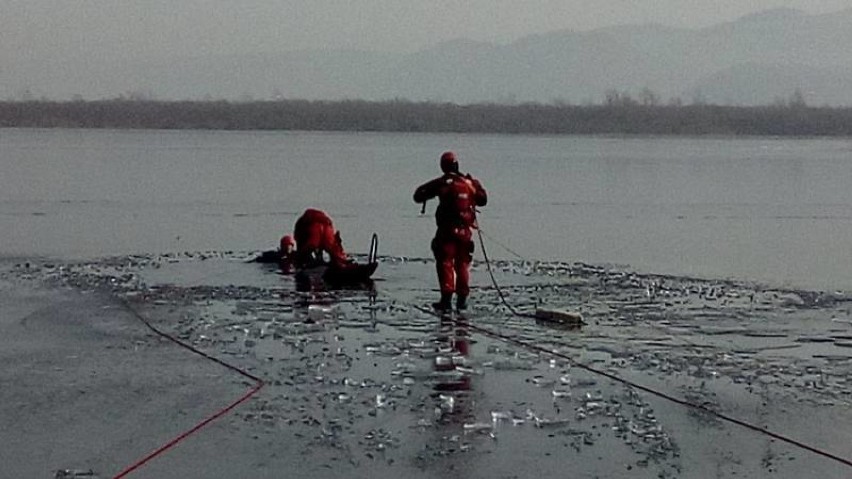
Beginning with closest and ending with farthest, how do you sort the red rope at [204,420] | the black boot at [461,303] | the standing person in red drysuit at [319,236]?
the red rope at [204,420] < the black boot at [461,303] < the standing person in red drysuit at [319,236]

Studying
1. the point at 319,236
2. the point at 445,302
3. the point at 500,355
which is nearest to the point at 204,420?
the point at 500,355

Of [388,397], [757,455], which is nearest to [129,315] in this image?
[388,397]

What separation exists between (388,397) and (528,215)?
19.6 meters

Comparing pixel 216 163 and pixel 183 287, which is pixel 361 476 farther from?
pixel 216 163

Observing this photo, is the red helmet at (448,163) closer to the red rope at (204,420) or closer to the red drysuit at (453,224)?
the red drysuit at (453,224)

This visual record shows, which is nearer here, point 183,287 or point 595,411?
point 595,411

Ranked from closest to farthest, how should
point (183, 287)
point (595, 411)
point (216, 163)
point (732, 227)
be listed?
point (595, 411), point (183, 287), point (732, 227), point (216, 163)

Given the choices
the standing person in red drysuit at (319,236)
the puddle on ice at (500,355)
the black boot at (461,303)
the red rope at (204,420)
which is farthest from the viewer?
the standing person in red drysuit at (319,236)

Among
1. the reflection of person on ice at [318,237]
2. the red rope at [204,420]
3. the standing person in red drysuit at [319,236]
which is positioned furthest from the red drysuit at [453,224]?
the red rope at [204,420]

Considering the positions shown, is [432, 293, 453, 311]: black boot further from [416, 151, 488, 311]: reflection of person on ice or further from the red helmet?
the red helmet

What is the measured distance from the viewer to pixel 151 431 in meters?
8.91

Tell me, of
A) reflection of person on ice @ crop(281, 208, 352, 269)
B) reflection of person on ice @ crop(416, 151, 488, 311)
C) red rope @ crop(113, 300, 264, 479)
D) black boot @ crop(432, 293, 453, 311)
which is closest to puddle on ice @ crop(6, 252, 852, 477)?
red rope @ crop(113, 300, 264, 479)

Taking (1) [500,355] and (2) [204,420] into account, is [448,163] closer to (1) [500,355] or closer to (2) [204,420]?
(1) [500,355]

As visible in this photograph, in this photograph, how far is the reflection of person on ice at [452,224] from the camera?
1446 cm
